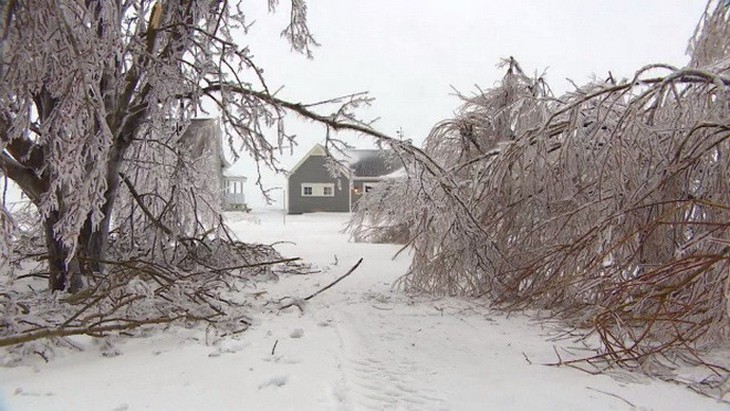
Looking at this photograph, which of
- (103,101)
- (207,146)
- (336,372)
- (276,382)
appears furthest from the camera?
(207,146)

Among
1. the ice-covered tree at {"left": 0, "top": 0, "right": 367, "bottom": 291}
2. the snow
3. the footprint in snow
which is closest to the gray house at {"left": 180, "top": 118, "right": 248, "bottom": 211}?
the ice-covered tree at {"left": 0, "top": 0, "right": 367, "bottom": 291}

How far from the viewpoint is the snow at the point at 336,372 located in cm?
265

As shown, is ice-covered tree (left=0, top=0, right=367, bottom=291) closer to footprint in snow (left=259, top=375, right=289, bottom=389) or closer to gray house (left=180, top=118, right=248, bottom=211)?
gray house (left=180, top=118, right=248, bottom=211)

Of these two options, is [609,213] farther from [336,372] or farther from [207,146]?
[207,146]

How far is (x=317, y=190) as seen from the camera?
30.6 m

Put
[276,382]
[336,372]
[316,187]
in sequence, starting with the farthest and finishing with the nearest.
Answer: [316,187] < [336,372] < [276,382]

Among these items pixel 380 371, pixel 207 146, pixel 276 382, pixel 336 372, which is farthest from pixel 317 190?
pixel 276 382

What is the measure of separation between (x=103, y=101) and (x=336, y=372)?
312cm

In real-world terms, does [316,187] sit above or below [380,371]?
above

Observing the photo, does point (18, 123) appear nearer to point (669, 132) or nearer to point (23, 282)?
point (23, 282)

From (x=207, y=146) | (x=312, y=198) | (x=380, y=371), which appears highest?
(x=207, y=146)

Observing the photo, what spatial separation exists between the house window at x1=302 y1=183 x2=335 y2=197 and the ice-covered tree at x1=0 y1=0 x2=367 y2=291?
74.9 ft

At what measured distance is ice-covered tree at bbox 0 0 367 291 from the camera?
296 cm

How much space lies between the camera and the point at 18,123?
2.96 meters
